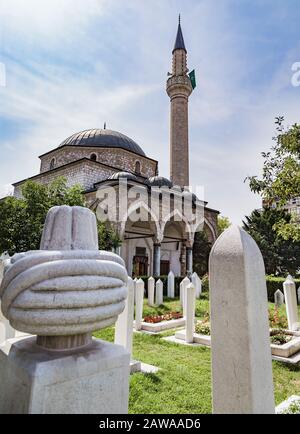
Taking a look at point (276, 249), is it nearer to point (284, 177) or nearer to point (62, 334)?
point (284, 177)

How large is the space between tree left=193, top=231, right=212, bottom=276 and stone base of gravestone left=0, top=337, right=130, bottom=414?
22222mm

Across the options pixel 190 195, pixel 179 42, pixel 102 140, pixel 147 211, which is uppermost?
pixel 179 42

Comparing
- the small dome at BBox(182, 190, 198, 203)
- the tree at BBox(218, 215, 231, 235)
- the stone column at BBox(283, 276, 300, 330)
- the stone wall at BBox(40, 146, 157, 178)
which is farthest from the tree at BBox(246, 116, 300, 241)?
the tree at BBox(218, 215, 231, 235)

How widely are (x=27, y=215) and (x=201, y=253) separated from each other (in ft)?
55.8

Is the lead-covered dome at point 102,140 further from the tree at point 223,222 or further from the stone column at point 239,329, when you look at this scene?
the stone column at point 239,329

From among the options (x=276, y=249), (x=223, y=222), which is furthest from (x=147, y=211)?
(x=223, y=222)

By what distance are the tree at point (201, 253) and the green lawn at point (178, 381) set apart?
1843cm

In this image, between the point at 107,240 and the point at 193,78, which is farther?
the point at 193,78

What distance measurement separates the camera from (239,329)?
4.94ft

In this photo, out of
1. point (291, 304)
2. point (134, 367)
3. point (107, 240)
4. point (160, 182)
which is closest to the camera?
point (134, 367)

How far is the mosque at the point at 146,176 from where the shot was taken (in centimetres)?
1673

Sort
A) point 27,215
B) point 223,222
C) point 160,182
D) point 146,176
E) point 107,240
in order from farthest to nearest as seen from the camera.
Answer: point 223,222, point 146,176, point 160,182, point 107,240, point 27,215

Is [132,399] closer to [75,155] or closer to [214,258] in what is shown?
[214,258]
